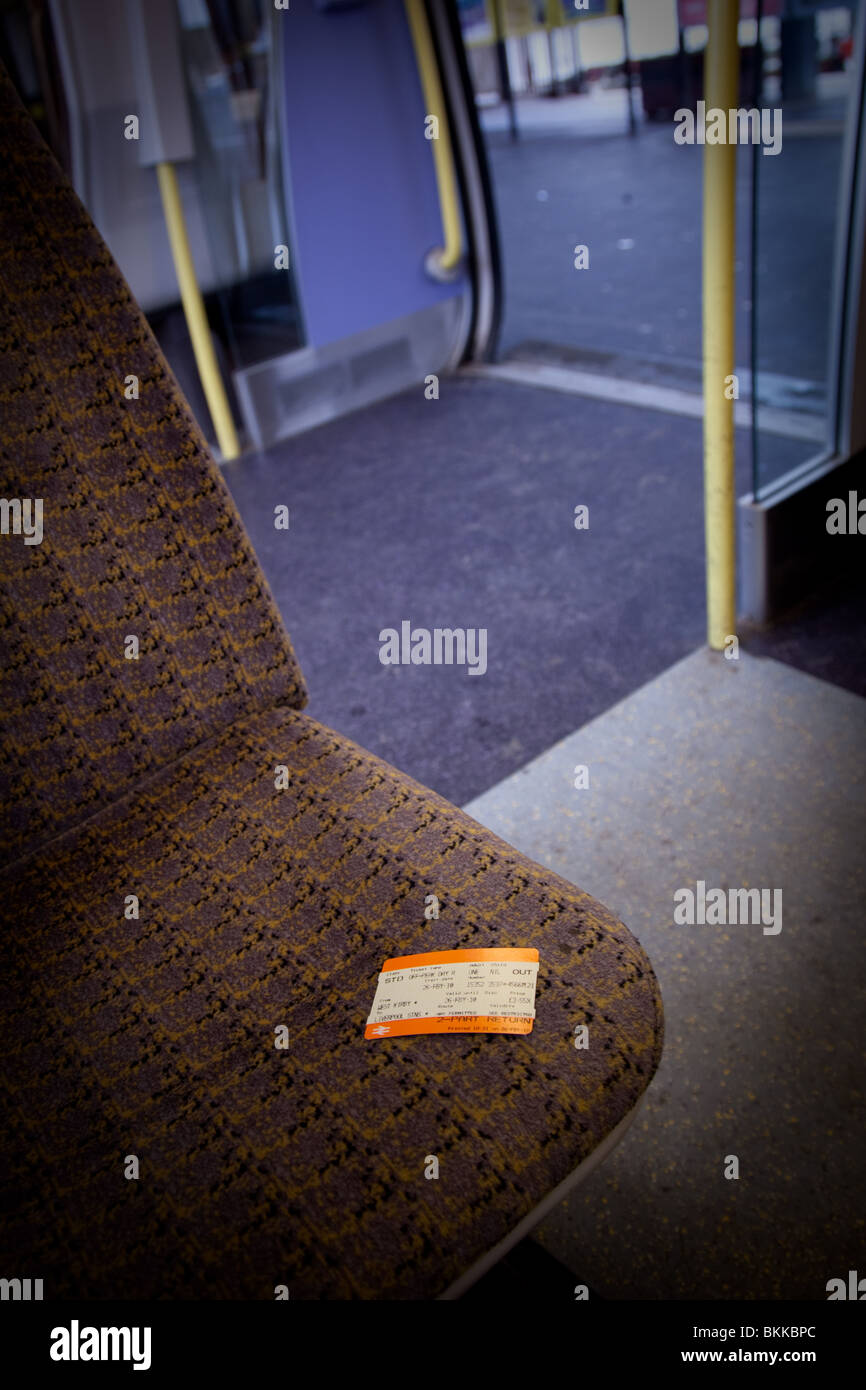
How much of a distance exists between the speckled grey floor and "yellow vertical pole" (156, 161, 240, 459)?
1.99 m

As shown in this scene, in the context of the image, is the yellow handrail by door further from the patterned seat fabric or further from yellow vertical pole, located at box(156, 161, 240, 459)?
the patterned seat fabric

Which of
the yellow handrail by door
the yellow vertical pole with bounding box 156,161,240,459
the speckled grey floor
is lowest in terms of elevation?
the speckled grey floor

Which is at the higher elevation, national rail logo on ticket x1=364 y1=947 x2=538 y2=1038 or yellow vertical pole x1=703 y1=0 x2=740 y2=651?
yellow vertical pole x1=703 y1=0 x2=740 y2=651

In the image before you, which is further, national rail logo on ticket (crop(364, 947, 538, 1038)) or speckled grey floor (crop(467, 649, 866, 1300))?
speckled grey floor (crop(467, 649, 866, 1300))

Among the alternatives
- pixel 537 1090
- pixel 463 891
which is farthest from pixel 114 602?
pixel 537 1090

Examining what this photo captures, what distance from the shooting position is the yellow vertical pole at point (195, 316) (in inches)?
123

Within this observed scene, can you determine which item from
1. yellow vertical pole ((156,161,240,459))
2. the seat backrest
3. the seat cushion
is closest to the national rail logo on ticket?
the seat cushion

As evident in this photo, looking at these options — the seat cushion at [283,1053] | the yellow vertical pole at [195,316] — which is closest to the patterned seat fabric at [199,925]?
the seat cushion at [283,1053]

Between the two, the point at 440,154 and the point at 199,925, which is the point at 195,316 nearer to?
the point at 440,154

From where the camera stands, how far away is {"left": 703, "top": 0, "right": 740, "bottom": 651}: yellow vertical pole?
163cm

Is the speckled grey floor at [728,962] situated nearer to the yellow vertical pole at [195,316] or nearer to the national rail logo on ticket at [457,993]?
the national rail logo on ticket at [457,993]

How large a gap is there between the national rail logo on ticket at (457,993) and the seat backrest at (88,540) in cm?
43

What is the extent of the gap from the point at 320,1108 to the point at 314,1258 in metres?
0.11

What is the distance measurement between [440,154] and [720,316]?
2207 millimetres
